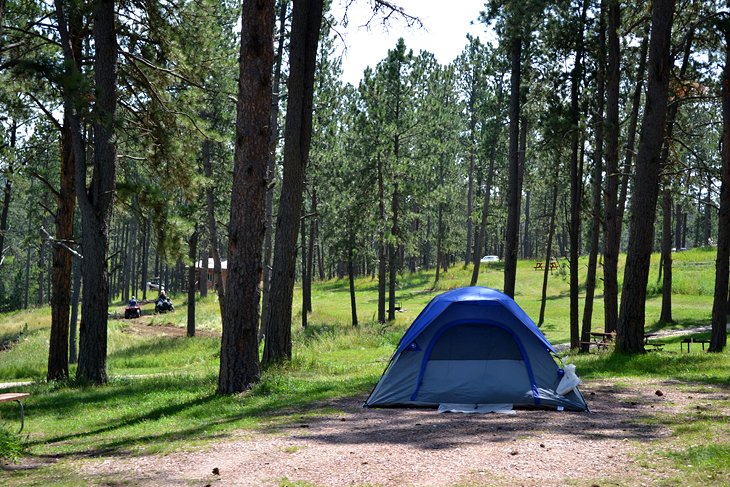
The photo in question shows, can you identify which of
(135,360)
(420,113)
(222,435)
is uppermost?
(420,113)

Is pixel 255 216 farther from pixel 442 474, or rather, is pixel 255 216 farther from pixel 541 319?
pixel 541 319

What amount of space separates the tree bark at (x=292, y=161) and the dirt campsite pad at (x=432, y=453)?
499 centimetres

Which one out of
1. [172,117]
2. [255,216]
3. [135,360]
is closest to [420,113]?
[135,360]

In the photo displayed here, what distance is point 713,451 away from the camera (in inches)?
254

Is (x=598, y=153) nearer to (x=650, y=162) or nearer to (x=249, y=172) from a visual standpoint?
(x=650, y=162)

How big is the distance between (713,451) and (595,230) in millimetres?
15492

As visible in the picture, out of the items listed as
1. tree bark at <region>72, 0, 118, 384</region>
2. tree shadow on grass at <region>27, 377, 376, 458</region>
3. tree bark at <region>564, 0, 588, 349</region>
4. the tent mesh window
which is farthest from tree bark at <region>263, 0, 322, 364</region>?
tree bark at <region>564, 0, 588, 349</region>

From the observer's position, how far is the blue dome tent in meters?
9.87

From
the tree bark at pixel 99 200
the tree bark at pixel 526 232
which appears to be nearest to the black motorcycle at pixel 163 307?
the tree bark at pixel 99 200

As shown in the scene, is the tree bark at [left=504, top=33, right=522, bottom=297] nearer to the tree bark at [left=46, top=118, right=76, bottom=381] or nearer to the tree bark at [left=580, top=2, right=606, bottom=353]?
the tree bark at [left=580, top=2, right=606, bottom=353]

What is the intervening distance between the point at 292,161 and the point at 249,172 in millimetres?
3157

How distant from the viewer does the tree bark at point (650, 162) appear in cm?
1376

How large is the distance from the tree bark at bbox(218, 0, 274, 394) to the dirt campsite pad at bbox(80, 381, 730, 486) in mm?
2290

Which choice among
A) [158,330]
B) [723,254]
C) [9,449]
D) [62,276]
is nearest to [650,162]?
[723,254]
